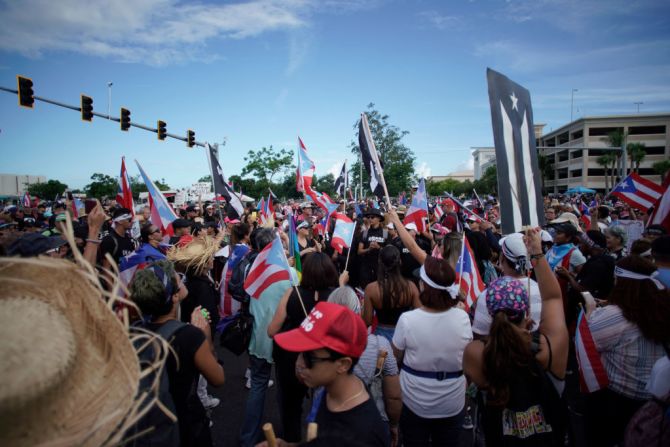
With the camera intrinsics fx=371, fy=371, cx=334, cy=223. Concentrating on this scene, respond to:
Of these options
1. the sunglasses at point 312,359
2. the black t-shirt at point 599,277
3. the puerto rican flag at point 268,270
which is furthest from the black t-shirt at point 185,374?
the black t-shirt at point 599,277

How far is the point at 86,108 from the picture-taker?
14.7 meters

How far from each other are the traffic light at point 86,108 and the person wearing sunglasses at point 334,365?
16.6 m

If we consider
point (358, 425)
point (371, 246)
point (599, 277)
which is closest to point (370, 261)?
point (371, 246)

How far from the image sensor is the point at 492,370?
2189mm

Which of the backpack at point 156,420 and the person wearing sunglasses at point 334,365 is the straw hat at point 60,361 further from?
the backpack at point 156,420

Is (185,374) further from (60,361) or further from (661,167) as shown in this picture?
(661,167)

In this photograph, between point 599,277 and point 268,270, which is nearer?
point 268,270

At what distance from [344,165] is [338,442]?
13.8m

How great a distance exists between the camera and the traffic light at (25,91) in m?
12.5

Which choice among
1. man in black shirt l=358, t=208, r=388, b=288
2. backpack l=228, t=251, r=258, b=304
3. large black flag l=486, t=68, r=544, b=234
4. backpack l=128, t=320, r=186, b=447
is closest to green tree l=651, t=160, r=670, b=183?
man in black shirt l=358, t=208, r=388, b=288

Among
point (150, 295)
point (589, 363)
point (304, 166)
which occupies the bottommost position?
point (589, 363)

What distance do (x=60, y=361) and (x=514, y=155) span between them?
291cm

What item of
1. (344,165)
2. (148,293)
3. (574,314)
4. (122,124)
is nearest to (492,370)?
(148,293)

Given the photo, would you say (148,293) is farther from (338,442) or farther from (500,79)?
(500,79)
